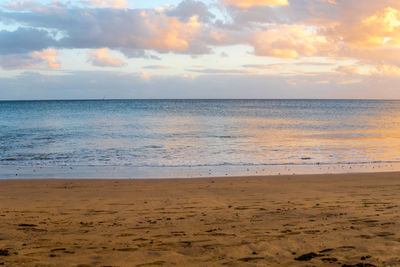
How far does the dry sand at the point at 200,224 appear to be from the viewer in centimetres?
572

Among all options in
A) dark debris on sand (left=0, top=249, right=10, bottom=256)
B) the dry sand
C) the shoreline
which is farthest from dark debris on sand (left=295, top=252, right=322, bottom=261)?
the shoreline

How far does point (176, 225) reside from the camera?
24.7 feet

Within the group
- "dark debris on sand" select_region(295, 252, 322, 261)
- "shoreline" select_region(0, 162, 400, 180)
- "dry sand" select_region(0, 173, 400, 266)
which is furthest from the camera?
"shoreline" select_region(0, 162, 400, 180)

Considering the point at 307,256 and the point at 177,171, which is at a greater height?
the point at 307,256

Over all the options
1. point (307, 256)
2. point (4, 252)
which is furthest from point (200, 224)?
point (4, 252)

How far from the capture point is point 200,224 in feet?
24.9

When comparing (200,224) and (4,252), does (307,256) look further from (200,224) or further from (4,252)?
(4,252)

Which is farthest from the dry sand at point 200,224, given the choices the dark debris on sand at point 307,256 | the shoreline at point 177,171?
the shoreline at point 177,171

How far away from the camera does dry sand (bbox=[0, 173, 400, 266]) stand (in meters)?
5.72

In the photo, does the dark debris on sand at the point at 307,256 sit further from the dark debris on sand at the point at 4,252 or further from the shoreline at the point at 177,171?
the shoreline at the point at 177,171

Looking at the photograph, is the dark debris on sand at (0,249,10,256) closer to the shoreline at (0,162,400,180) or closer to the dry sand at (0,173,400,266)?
the dry sand at (0,173,400,266)

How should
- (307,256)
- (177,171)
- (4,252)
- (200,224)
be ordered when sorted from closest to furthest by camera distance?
(307,256) < (4,252) < (200,224) < (177,171)

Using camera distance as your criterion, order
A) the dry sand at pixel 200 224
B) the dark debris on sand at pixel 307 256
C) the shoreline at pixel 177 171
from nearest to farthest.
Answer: the dark debris on sand at pixel 307 256 < the dry sand at pixel 200 224 < the shoreline at pixel 177 171

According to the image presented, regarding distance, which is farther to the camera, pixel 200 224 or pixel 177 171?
pixel 177 171
